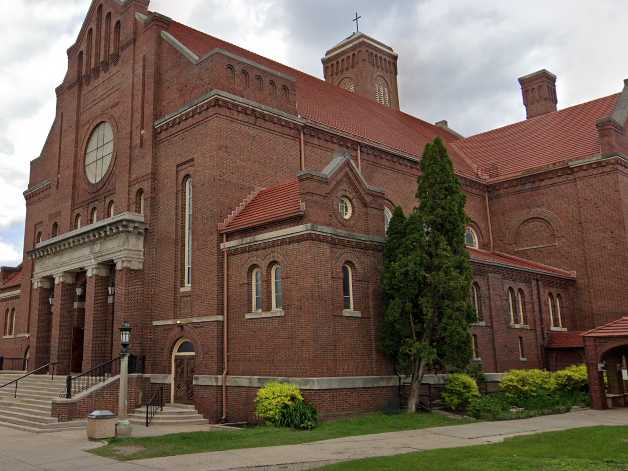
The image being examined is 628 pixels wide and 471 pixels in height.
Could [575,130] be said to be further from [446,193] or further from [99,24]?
[99,24]

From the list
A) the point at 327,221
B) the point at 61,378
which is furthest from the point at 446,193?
the point at 61,378

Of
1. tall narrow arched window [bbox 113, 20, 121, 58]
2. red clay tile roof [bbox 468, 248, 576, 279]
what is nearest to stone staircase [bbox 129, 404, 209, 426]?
red clay tile roof [bbox 468, 248, 576, 279]

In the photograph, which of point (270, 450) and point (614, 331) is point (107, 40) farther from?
point (614, 331)

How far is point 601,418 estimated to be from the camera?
65.9 ft

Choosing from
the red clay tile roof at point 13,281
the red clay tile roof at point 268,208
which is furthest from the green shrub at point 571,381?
the red clay tile roof at point 13,281

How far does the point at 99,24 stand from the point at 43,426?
19688 millimetres

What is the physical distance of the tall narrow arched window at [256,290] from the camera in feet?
68.2

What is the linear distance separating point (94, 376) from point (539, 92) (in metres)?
35.6

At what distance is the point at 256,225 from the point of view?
20.8 metres

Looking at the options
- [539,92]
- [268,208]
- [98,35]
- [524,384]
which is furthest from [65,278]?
[539,92]

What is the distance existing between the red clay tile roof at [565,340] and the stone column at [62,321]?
71.9 ft

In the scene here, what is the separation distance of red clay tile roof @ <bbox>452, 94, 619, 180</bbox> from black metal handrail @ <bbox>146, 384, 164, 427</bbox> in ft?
76.7

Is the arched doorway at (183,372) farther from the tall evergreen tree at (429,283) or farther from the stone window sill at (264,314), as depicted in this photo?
the tall evergreen tree at (429,283)

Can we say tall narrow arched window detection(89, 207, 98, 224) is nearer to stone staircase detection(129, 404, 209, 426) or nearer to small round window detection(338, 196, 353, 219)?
stone staircase detection(129, 404, 209, 426)
